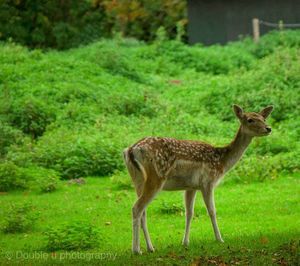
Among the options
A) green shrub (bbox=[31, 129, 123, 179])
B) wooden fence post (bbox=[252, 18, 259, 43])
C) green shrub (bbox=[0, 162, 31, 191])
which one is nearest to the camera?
green shrub (bbox=[0, 162, 31, 191])

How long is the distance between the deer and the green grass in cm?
53

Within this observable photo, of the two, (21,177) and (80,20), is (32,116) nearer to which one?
(21,177)

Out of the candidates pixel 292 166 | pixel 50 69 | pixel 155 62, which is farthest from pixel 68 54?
pixel 292 166

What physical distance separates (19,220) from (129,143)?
19.3 feet

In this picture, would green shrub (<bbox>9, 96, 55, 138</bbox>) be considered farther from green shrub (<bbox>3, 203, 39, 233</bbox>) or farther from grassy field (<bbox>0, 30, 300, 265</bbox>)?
green shrub (<bbox>3, 203, 39, 233</bbox>)

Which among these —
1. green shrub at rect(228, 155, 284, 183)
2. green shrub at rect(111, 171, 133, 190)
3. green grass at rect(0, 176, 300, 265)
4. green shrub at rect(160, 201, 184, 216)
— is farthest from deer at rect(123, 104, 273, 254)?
green shrub at rect(111, 171, 133, 190)

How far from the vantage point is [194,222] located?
14.5 meters

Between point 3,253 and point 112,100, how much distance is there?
11.7m

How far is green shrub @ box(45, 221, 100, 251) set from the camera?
41.0 feet

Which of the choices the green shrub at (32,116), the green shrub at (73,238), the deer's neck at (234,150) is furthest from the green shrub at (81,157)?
the deer's neck at (234,150)

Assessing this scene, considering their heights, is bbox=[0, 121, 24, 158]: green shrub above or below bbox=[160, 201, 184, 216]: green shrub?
above

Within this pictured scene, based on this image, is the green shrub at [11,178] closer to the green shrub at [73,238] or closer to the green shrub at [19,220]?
the green shrub at [19,220]

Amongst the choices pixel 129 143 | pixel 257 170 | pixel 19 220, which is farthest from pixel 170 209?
pixel 129 143

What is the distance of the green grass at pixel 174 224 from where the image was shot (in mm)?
10883
